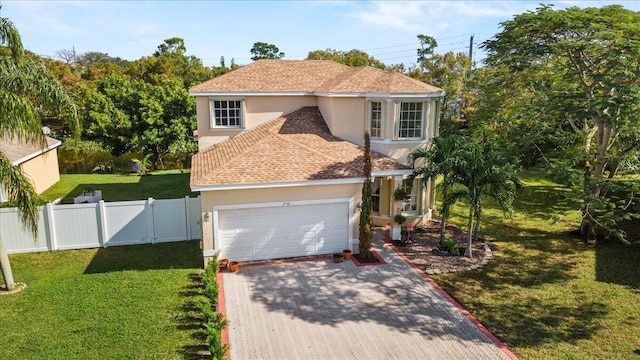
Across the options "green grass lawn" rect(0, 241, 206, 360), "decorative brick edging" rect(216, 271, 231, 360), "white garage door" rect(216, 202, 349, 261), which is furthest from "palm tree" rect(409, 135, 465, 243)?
"green grass lawn" rect(0, 241, 206, 360)

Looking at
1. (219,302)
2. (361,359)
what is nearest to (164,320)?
(219,302)

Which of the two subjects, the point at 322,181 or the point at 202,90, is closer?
the point at 322,181

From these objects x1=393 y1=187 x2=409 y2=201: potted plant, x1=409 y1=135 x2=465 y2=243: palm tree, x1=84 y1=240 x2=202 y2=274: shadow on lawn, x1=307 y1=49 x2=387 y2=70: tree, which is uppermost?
x1=307 y1=49 x2=387 y2=70: tree

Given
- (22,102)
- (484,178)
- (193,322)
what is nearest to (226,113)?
(22,102)

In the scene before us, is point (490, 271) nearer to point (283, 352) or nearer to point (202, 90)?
point (283, 352)

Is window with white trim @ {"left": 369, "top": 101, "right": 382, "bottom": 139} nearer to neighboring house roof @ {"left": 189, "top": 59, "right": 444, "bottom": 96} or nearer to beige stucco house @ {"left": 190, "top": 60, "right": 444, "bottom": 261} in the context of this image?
beige stucco house @ {"left": 190, "top": 60, "right": 444, "bottom": 261}

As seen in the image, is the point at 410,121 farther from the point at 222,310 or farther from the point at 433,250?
the point at 222,310

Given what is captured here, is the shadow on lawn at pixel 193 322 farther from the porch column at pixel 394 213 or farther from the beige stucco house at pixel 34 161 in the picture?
the beige stucco house at pixel 34 161
